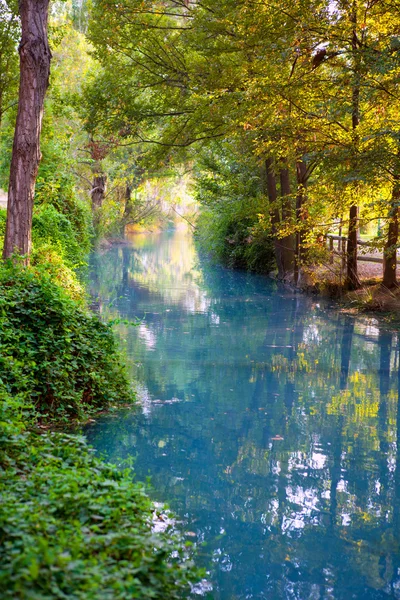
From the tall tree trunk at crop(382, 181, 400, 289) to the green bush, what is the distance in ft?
26.5

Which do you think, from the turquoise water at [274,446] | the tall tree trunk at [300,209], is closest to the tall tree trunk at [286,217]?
the tall tree trunk at [300,209]

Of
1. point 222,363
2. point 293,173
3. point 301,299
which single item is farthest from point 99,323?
point 293,173

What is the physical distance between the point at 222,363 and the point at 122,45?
11.2 m

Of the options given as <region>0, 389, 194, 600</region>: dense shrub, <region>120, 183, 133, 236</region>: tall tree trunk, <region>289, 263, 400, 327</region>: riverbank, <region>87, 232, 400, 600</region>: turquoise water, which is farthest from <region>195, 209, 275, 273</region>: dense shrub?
<region>0, 389, 194, 600</region>: dense shrub

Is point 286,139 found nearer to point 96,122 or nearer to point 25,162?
point 96,122

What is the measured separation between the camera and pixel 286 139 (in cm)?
1600

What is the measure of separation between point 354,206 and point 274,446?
444 inches

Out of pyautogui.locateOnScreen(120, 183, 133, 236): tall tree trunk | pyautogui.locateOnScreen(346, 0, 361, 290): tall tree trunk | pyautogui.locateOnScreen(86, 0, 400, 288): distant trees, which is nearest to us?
pyautogui.locateOnScreen(346, 0, 361, 290): tall tree trunk

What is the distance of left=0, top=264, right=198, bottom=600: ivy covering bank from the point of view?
9.96 feet

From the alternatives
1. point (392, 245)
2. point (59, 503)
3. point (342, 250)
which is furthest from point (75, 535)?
point (342, 250)

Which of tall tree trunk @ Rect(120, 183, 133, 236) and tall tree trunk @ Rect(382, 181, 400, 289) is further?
tall tree trunk @ Rect(120, 183, 133, 236)

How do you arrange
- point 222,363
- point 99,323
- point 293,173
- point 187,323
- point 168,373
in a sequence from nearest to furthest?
point 99,323
point 168,373
point 222,363
point 187,323
point 293,173

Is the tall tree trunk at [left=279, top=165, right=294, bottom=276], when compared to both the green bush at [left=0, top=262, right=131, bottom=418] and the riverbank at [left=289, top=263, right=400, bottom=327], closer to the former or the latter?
the riverbank at [left=289, top=263, right=400, bottom=327]

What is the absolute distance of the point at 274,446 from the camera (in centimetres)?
754
